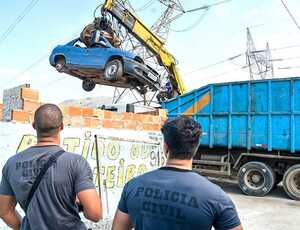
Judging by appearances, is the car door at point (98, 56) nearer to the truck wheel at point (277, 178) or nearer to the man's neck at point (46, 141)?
the truck wheel at point (277, 178)

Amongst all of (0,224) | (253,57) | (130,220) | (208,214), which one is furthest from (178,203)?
(253,57)

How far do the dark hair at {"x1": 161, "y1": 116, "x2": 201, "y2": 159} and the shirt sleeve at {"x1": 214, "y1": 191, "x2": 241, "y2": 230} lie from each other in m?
0.28

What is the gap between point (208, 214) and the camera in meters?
1.99

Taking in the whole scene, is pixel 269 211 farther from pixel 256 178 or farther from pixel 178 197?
pixel 178 197

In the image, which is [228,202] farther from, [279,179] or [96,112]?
[279,179]

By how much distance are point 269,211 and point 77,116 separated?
5882 mm

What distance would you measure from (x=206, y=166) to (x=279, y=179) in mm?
2160

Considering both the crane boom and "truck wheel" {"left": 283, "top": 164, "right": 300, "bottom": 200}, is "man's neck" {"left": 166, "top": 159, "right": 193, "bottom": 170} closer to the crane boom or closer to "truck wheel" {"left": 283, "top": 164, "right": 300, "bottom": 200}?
"truck wheel" {"left": 283, "top": 164, "right": 300, "bottom": 200}

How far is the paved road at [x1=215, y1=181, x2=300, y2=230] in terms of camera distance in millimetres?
7668

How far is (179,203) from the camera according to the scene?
2.02 metres

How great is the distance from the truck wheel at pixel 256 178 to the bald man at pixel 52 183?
30.0ft

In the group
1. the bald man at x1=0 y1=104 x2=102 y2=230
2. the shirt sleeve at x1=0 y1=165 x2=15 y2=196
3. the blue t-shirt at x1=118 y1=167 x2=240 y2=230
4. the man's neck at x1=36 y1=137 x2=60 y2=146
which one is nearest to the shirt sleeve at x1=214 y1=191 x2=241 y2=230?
the blue t-shirt at x1=118 y1=167 x2=240 y2=230

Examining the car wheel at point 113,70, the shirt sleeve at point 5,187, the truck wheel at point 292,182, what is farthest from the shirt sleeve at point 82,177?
the truck wheel at point 292,182

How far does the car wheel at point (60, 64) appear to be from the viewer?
1222 cm
